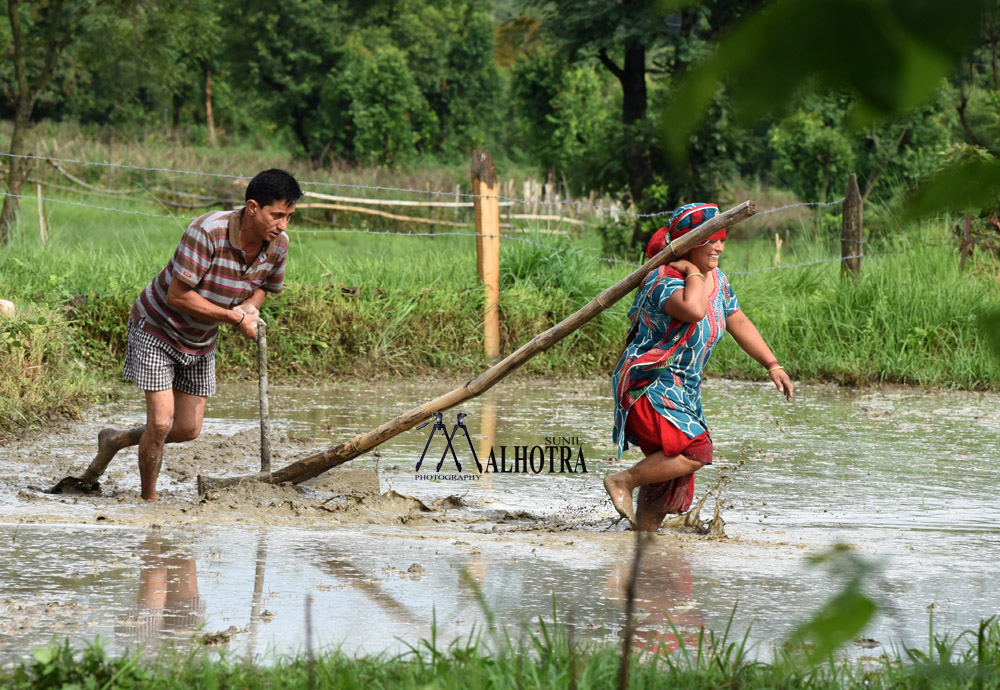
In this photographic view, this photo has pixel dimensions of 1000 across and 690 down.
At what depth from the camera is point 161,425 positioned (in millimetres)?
5711

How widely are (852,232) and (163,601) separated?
8.72 metres

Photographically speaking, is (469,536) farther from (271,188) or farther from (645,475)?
(271,188)

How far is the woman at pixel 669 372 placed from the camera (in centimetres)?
525

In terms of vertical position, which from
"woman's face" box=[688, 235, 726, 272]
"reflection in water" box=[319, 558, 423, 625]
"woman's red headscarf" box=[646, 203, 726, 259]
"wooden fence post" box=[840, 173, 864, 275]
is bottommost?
"reflection in water" box=[319, 558, 423, 625]

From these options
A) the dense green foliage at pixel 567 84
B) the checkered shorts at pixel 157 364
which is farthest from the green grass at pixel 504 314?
the checkered shorts at pixel 157 364

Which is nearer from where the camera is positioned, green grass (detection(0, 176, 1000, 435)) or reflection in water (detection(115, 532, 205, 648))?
reflection in water (detection(115, 532, 205, 648))

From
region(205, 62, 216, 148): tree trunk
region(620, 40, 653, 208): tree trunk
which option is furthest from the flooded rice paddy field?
region(205, 62, 216, 148): tree trunk

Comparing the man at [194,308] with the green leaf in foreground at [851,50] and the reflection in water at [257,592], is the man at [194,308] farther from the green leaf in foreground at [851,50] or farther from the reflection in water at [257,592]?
the green leaf in foreground at [851,50]

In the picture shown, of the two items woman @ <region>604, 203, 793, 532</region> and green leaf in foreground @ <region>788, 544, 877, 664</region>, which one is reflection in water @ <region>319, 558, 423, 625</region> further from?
green leaf in foreground @ <region>788, 544, 877, 664</region>

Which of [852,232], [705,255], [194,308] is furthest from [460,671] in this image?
[852,232]

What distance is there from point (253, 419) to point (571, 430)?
2.21 metres

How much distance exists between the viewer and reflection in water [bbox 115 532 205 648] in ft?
11.9

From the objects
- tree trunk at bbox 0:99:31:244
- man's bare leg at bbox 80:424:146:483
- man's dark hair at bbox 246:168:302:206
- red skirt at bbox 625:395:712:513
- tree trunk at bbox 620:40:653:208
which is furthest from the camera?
tree trunk at bbox 620:40:653:208

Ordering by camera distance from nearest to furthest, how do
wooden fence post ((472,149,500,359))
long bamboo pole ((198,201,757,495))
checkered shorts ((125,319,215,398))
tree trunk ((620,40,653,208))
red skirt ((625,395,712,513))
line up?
long bamboo pole ((198,201,757,495)), red skirt ((625,395,712,513)), checkered shorts ((125,319,215,398)), wooden fence post ((472,149,500,359)), tree trunk ((620,40,653,208))
